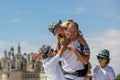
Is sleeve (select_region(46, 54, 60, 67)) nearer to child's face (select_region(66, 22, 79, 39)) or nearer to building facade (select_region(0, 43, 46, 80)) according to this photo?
child's face (select_region(66, 22, 79, 39))

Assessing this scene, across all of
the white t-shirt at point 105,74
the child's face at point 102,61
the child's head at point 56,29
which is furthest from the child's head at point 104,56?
the child's head at point 56,29

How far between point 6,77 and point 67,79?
10298 cm

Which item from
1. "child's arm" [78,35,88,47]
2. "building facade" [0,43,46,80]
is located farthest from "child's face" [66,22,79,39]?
"building facade" [0,43,46,80]

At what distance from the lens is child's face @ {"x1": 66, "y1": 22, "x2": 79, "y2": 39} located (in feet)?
25.1

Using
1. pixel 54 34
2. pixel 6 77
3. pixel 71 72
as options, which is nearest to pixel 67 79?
pixel 71 72

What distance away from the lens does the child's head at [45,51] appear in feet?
24.7

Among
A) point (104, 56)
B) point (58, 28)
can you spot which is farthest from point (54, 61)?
point (104, 56)

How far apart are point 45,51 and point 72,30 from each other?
0.50 m

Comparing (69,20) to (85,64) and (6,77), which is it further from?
(6,77)

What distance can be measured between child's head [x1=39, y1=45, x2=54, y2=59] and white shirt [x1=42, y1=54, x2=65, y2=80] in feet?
0.19

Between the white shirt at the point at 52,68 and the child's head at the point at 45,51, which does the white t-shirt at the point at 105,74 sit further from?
the child's head at the point at 45,51

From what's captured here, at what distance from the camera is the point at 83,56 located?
7.56 m

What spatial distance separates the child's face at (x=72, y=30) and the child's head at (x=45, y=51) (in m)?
0.36

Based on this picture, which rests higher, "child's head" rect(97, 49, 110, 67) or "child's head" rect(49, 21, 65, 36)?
"child's head" rect(49, 21, 65, 36)
